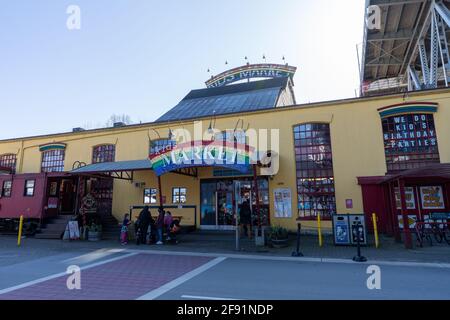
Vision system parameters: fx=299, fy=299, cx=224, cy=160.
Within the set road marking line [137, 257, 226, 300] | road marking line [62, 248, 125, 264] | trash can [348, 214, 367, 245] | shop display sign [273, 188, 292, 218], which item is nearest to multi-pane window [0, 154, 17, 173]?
road marking line [62, 248, 125, 264]

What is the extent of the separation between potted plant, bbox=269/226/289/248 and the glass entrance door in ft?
13.9

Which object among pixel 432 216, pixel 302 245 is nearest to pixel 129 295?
pixel 302 245

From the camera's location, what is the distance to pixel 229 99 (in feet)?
83.2

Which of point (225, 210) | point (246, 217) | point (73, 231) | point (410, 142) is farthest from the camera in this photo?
point (225, 210)

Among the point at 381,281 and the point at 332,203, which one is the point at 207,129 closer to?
the point at 332,203

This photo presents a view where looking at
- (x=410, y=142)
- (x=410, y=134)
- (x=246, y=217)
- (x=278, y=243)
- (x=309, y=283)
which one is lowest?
(x=309, y=283)

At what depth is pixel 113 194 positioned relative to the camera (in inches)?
727

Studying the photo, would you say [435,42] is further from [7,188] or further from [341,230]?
[7,188]

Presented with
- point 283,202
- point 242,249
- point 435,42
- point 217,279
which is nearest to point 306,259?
point 242,249

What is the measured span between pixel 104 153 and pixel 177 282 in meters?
14.9

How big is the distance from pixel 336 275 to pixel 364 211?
7603mm

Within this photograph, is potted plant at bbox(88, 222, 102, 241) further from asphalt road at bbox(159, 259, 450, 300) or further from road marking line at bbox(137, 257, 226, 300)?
asphalt road at bbox(159, 259, 450, 300)

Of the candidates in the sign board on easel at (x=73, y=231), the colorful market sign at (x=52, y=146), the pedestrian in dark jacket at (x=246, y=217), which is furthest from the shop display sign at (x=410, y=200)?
the colorful market sign at (x=52, y=146)

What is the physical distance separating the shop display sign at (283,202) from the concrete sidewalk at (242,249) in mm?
1468
